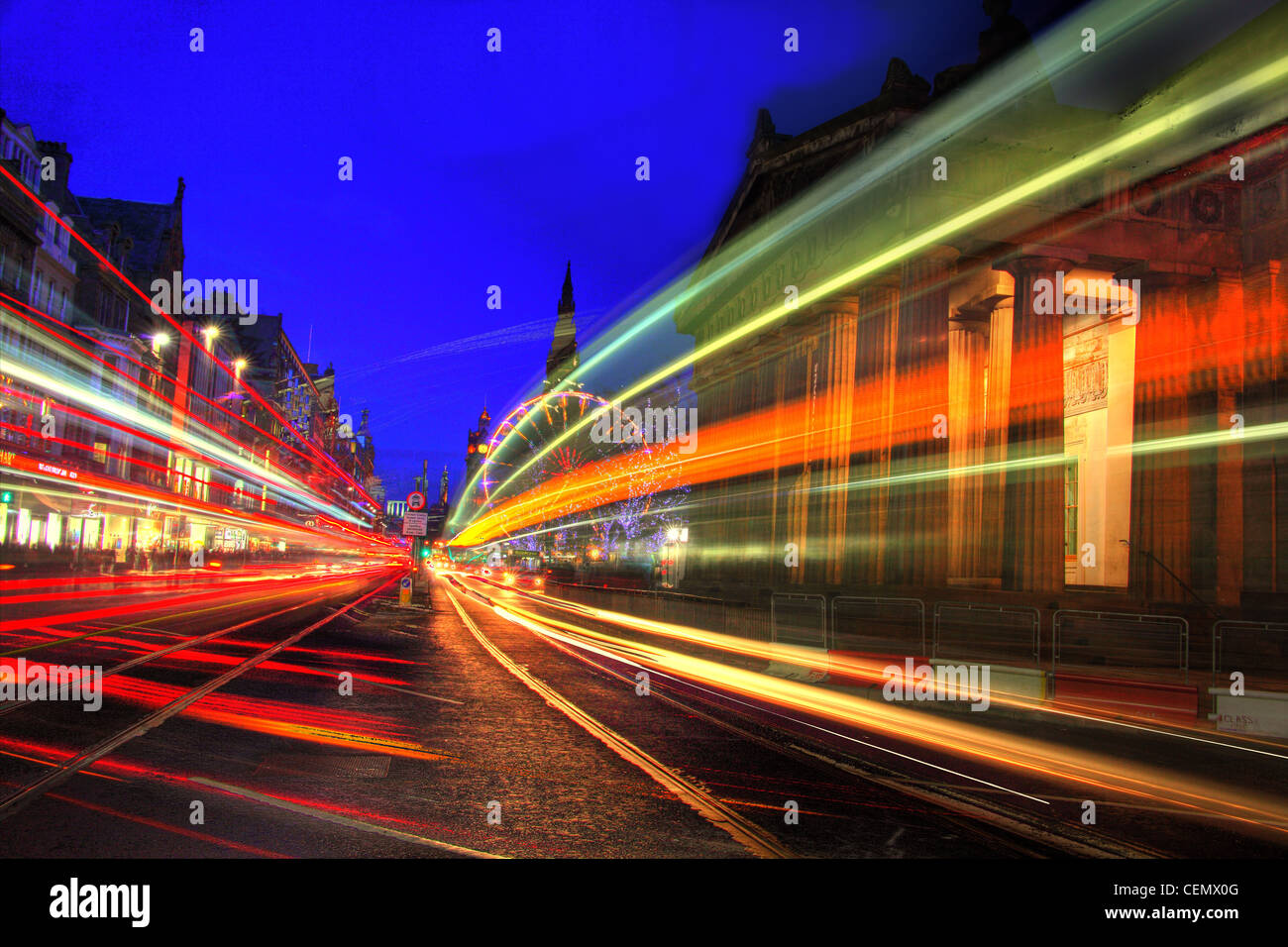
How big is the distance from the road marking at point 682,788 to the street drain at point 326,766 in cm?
248

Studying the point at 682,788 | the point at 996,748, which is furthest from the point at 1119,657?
the point at 682,788

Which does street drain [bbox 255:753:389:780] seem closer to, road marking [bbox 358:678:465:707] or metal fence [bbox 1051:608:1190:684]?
road marking [bbox 358:678:465:707]

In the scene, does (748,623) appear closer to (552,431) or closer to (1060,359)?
(1060,359)

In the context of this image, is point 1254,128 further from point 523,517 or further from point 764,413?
point 523,517

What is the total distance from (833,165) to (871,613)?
2094 cm

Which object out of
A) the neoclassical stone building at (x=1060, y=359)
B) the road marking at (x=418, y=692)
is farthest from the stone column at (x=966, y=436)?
the road marking at (x=418, y=692)

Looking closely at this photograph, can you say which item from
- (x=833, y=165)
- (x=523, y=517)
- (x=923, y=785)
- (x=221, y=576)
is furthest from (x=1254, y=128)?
(x=523, y=517)

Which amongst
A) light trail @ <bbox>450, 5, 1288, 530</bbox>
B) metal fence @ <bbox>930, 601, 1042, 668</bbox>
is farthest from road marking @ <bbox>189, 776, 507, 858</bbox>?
light trail @ <bbox>450, 5, 1288, 530</bbox>

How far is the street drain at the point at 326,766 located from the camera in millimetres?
7602

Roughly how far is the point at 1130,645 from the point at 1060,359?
27.6 feet

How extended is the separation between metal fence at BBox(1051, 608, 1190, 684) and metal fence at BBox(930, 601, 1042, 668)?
502 mm

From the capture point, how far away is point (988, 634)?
16.3m

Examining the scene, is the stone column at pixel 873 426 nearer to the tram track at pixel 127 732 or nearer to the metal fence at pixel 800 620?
the metal fence at pixel 800 620

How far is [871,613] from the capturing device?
60.8 ft
